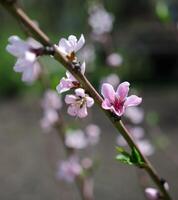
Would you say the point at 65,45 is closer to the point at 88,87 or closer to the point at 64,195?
the point at 88,87

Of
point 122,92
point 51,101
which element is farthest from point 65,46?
point 51,101

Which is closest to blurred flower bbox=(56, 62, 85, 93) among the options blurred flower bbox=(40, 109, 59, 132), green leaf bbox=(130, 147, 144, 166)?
green leaf bbox=(130, 147, 144, 166)

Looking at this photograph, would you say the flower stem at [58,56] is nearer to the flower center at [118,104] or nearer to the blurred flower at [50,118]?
the flower center at [118,104]

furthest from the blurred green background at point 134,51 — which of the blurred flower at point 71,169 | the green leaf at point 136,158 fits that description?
the green leaf at point 136,158

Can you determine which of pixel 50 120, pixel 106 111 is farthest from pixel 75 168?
pixel 106 111

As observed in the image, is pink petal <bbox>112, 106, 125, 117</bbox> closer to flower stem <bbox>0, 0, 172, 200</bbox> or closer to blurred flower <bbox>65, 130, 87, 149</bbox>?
flower stem <bbox>0, 0, 172, 200</bbox>
